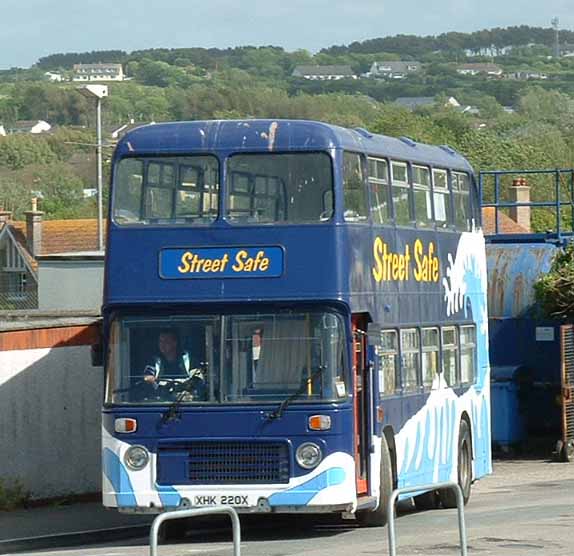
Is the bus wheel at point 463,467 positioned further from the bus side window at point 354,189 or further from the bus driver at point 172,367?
the bus driver at point 172,367

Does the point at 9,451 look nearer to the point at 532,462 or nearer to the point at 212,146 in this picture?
the point at 212,146

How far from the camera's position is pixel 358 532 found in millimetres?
18781

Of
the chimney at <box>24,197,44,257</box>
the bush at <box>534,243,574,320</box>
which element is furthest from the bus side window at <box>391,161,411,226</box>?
the chimney at <box>24,197,44,257</box>

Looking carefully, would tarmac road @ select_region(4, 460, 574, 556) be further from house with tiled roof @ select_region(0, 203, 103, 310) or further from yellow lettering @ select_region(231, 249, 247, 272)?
house with tiled roof @ select_region(0, 203, 103, 310)

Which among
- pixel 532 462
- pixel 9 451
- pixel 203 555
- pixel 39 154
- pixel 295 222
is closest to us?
pixel 203 555

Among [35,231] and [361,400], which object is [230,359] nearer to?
[361,400]

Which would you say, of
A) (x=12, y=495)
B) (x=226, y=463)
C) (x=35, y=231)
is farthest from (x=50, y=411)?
(x=35, y=231)

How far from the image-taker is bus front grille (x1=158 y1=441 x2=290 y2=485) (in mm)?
17078

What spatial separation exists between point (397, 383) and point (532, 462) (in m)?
11.6

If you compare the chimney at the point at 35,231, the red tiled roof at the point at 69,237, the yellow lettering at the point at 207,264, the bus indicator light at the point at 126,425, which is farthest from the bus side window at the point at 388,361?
the chimney at the point at 35,231

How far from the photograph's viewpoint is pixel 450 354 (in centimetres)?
2152

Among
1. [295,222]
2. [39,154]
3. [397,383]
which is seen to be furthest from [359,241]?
[39,154]

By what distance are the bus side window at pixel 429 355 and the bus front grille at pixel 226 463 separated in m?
3.69

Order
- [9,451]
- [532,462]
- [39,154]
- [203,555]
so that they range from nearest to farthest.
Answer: [203,555]
[9,451]
[532,462]
[39,154]
